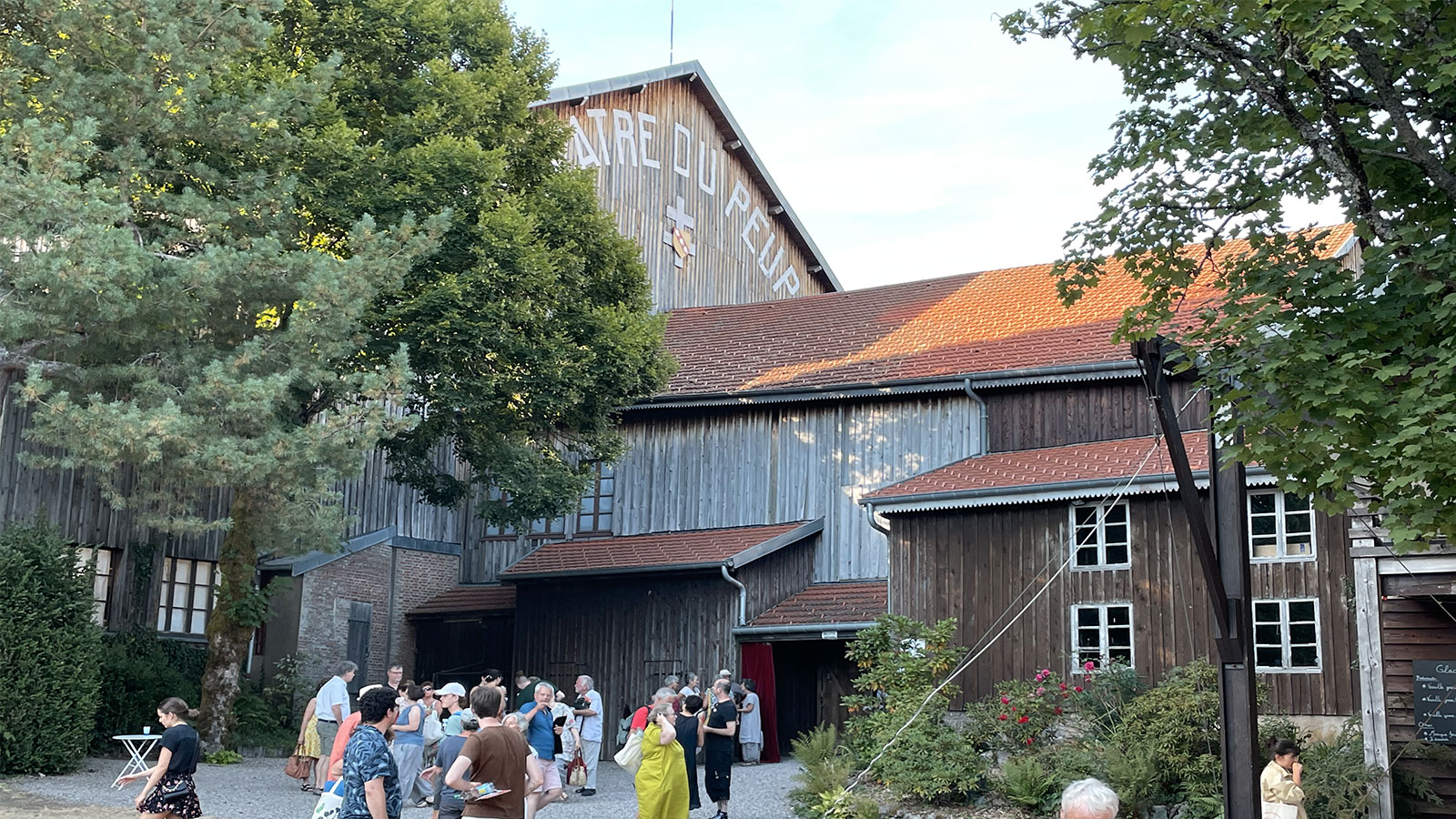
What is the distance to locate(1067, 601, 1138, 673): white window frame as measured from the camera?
62.5 feet

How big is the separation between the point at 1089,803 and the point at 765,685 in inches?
718

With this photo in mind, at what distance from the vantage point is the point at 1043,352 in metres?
24.1

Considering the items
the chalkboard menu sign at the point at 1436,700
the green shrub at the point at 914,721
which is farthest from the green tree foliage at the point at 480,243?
the chalkboard menu sign at the point at 1436,700

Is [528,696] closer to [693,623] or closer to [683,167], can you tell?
[693,623]

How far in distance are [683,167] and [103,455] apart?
19.3 metres

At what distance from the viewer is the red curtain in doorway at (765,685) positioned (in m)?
23.6

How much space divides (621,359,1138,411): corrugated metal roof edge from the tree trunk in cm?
697

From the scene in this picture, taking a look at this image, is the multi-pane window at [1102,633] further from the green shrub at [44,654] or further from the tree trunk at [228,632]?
the green shrub at [44,654]

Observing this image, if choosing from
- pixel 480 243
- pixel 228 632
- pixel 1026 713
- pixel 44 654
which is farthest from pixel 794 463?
pixel 44 654

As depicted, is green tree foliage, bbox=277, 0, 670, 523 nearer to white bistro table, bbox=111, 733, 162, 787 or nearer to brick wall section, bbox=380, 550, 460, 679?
brick wall section, bbox=380, 550, 460, 679

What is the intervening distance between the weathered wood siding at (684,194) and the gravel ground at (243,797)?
587 inches

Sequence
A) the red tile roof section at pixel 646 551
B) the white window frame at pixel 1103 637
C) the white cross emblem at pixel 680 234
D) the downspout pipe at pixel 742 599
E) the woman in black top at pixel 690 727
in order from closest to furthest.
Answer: the woman in black top at pixel 690 727 < the white window frame at pixel 1103 637 < the downspout pipe at pixel 742 599 < the red tile roof section at pixel 646 551 < the white cross emblem at pixel 680 234

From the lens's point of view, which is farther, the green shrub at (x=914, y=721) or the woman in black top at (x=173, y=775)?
the green shrub at (x=914, y=721)

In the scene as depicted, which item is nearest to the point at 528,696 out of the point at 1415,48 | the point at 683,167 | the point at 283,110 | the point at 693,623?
the point at 693,623
